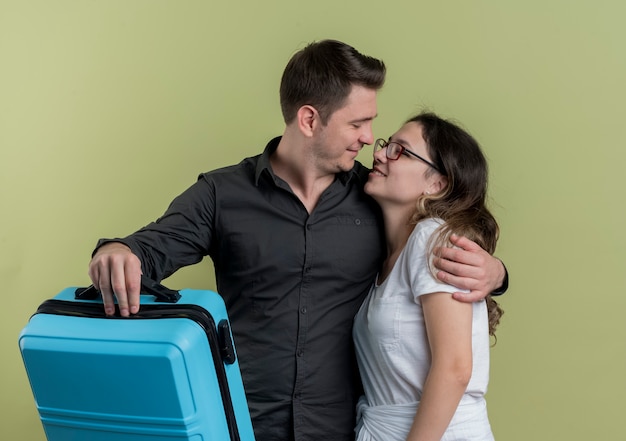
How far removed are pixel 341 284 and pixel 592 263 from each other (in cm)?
83

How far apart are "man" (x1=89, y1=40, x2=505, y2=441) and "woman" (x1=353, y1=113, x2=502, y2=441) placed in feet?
0.25

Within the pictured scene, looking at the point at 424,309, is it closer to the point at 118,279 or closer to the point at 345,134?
the point at 345,134

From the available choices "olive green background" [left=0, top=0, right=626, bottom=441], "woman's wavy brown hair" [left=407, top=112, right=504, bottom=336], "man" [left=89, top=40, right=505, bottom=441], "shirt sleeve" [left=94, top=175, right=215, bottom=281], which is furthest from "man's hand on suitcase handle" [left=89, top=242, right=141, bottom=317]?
"olive green background" [left=0, top=0, right=626, bottom=441]

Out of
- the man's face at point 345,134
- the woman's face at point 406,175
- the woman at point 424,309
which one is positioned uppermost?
the man's face at point 345,134

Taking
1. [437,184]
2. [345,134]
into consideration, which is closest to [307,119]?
[345,134]

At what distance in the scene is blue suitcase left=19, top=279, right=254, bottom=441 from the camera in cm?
128

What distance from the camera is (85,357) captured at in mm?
1309

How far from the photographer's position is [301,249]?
5.81ft

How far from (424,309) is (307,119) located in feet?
1.84

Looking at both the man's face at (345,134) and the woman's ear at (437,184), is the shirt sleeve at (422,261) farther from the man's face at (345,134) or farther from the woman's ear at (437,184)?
the man's face at (345,134)

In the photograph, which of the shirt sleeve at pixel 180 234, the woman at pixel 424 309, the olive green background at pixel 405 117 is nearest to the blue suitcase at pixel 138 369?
the shirt sleeve at pixel 180 234

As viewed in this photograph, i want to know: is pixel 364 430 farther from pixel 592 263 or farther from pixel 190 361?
pixel 592 263

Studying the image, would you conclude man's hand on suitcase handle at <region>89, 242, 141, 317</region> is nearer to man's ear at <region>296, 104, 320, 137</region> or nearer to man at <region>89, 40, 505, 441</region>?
man at <region>89, 40, 505, 441</region>

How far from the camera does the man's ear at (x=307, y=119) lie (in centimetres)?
180
